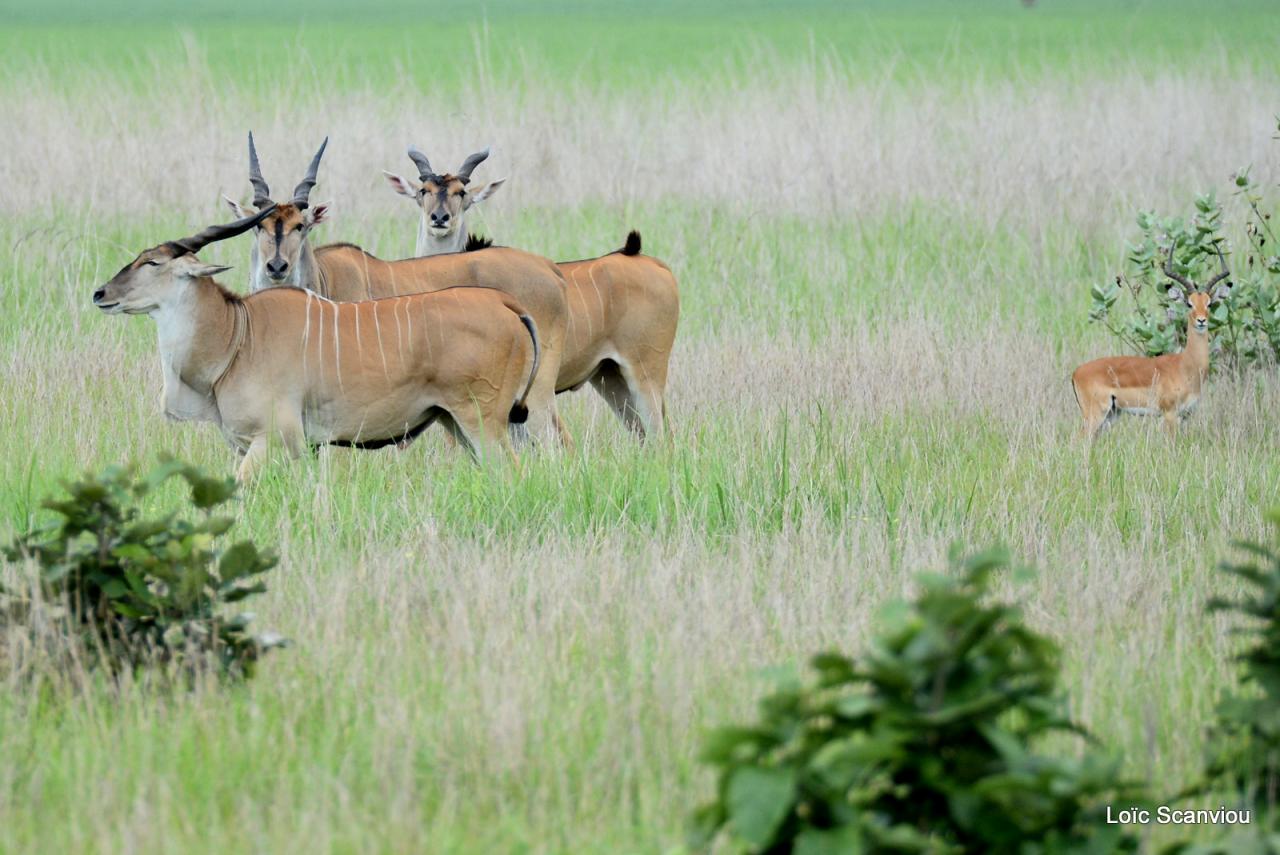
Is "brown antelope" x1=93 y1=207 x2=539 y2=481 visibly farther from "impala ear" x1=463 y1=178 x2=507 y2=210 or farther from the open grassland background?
"impala ear" x1=463 y1=178 x2=507 y2=210

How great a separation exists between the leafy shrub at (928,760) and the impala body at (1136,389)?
16.3 feet

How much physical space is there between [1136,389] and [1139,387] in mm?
23

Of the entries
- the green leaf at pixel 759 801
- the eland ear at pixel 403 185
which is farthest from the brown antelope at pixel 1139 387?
the green leaf at pixel 759 801

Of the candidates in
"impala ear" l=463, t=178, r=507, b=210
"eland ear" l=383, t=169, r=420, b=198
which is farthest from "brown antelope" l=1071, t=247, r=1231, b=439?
"eland ear" l=383, t=169, r=420, b=198

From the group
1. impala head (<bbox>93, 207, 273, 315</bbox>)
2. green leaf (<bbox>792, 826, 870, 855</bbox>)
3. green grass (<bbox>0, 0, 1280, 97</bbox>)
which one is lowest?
green leaf (<bbox>792, 826, 870, 855</bbox>)

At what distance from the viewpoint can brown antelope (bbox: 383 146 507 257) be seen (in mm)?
8703

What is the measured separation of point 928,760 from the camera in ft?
9.19

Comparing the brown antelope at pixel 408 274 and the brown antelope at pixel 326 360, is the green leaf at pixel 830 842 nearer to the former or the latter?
the brown antelope at pixel 326 360

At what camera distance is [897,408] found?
7.90 m

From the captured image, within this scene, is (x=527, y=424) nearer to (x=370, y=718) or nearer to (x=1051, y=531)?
(x=1051, y=531)

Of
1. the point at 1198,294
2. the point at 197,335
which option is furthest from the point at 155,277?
the point at 1198,294

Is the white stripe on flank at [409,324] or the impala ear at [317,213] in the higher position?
the impala ear at [317,213]

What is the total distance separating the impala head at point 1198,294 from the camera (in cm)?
802

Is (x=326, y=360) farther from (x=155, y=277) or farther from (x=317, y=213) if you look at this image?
(x=317, y=213)
